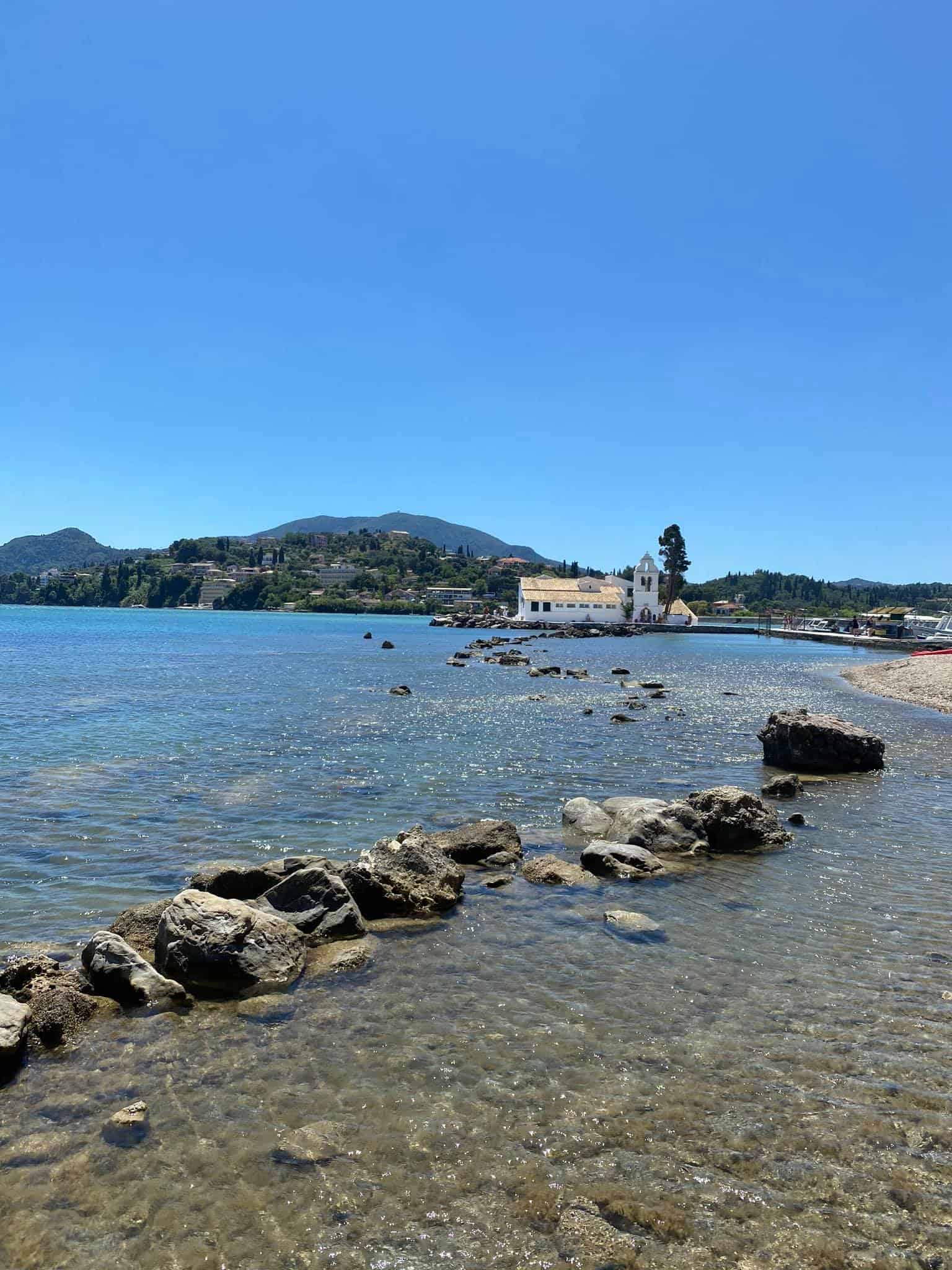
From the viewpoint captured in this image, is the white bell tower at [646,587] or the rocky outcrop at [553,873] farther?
the white bell tower at [646,587]

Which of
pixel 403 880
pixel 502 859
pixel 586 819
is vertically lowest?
pixel 502 859

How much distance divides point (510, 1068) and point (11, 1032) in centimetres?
490

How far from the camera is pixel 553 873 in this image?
44.9ft

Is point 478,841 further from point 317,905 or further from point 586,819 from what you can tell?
point 317,905

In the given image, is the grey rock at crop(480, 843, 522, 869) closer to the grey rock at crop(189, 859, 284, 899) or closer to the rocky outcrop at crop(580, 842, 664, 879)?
the rocky outcrop at crop(580, 842, 664, 879)

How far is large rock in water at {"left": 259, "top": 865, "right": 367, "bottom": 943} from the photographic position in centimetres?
1098

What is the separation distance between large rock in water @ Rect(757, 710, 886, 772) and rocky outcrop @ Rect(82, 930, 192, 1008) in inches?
819

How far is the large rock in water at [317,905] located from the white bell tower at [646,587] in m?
162

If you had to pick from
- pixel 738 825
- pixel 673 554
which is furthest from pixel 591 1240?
pixel 673 554

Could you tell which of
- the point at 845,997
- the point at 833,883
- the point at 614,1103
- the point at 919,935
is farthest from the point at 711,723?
the point at 614,1103

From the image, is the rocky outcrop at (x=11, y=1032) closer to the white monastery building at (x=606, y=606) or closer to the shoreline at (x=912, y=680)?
the shoreline at (x=912, y=680)

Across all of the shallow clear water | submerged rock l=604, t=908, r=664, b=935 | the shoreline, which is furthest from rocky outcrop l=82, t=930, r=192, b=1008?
the shoreline

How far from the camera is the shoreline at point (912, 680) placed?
1807 inches

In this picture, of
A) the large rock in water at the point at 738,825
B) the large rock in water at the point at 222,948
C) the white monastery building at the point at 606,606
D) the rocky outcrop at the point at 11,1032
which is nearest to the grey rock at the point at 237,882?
the large rock in water at the point at 222,948
